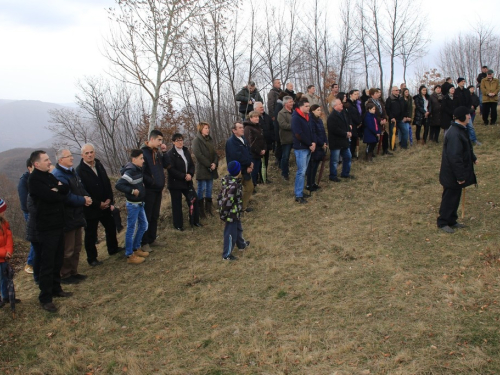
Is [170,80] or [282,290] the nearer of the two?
[282,290]

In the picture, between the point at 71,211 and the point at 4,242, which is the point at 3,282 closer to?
the point at 4,242

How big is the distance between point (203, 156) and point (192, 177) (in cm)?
55

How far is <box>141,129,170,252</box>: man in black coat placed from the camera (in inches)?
263

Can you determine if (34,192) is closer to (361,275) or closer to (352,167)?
(361,275)

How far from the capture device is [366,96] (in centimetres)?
1128

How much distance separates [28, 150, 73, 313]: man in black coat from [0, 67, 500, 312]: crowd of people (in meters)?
0.01

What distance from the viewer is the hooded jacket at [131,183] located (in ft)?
19.9

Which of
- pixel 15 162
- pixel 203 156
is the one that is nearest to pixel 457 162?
pixel 203 156

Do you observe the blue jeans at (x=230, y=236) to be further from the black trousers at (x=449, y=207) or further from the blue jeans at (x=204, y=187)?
the black trousers at (x=449, y=207)

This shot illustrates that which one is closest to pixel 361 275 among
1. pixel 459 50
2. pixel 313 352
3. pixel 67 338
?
pixel 313 352

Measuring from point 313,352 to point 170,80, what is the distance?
1457 cm

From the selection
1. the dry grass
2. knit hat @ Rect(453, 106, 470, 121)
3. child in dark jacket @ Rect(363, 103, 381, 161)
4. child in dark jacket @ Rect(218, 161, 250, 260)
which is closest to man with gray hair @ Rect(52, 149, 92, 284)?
the dry grass

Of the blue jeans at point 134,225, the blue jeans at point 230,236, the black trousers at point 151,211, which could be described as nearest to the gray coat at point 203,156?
the black trousers at point 151,211

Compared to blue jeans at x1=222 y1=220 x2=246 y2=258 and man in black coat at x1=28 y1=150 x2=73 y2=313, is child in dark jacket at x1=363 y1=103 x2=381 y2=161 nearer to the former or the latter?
blue jeans at x1=222 y1=220 x2=246 y2=258
